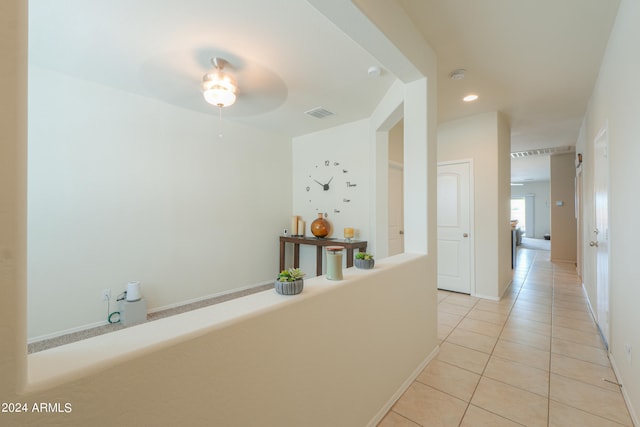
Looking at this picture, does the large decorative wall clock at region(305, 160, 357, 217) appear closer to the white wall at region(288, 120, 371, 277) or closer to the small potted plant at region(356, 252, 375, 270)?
the white wall at region(288, 120, 371, 277)

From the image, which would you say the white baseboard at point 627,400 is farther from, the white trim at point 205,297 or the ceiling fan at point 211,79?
the white trim at point 205,297

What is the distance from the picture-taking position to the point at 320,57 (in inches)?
93.7

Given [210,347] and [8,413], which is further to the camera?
[210,347]

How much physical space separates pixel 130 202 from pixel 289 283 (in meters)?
2.91

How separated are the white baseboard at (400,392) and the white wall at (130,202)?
286 centimetres

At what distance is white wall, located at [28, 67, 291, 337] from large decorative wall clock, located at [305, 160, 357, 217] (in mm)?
898

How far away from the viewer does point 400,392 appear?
1794 millimetres

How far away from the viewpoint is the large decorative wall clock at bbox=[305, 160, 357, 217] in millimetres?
4230

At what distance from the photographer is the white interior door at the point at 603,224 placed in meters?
2.20

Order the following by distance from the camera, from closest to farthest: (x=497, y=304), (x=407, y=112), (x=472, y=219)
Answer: (x=407, y=112) → (x=497, y=304) → (x=472, y=219)

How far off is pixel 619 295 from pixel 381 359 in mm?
1782

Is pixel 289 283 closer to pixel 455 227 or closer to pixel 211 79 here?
pixel 211 79

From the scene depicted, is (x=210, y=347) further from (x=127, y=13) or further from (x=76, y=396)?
(x=127, y=13)

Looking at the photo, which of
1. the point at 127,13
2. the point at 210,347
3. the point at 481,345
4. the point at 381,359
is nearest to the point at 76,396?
the point at 210,347
